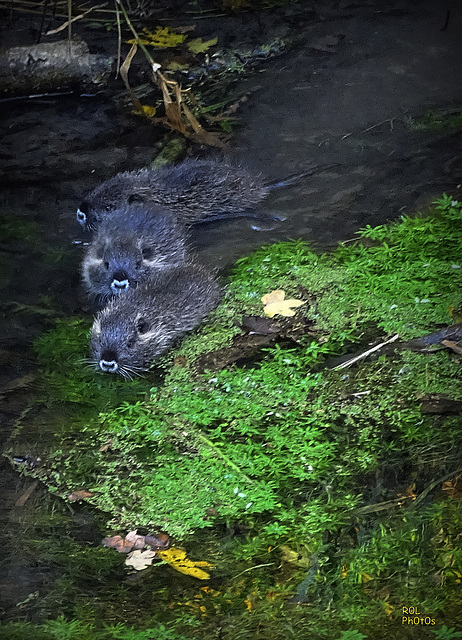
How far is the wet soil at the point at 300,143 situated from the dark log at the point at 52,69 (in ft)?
0.24

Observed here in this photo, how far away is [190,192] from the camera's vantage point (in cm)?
256

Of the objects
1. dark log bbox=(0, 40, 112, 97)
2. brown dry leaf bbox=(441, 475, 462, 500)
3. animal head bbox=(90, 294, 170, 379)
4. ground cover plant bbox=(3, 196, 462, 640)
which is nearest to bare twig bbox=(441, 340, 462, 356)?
ground cover plant bbox=(3, 196, 462, 640)

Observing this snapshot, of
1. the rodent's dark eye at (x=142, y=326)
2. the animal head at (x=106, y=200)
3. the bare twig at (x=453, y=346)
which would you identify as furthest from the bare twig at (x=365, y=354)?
the animal head at (x=106, y=200)

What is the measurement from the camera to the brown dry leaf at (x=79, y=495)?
158 cm

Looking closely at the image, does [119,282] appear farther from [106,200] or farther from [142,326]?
[106,200]

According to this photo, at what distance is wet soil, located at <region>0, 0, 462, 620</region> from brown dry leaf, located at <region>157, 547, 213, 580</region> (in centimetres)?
83

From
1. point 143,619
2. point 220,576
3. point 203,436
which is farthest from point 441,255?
Answer: point 143,619

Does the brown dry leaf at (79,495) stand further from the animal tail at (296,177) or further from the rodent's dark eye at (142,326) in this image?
the animal tail at (296,177)

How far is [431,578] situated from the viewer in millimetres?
1346

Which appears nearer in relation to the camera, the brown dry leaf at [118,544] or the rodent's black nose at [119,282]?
the brown dry leaf at [118,544]

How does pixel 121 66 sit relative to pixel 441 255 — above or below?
above

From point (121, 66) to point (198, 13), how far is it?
42 cm

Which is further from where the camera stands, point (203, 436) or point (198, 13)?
point (198, 13)

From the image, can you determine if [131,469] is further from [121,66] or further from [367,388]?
[121,66]
